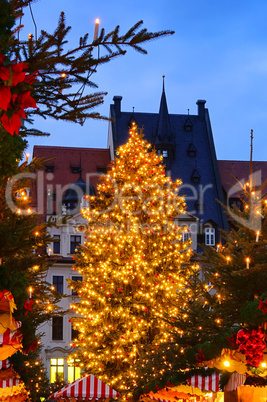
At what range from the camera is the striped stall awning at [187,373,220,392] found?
14094mm

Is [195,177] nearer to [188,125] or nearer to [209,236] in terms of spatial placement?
[209,236]

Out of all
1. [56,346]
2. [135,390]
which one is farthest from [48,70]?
[56,346]

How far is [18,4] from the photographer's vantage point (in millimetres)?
6297

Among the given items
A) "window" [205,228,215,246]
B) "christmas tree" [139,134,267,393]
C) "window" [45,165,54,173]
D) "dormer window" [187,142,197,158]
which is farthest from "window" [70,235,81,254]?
"christmas tree" [139,134,267,393]

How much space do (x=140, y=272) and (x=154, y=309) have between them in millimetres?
1346

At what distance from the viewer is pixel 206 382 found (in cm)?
1412

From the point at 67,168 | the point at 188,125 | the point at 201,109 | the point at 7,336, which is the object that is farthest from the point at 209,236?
the point at 7,336

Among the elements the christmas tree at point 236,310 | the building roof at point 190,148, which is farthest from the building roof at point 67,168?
the christmas tree at point 236,310

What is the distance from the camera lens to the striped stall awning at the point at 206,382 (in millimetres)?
14094

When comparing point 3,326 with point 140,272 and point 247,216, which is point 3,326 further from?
point 140,272

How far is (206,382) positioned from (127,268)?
366 inches

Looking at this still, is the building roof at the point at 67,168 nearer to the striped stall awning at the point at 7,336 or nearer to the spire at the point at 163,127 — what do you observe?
the spire at the point at 163,127

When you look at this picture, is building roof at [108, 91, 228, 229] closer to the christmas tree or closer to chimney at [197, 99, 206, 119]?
chimney at [197, 99, 206, 119]

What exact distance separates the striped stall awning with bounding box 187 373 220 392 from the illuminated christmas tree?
24.5ft
